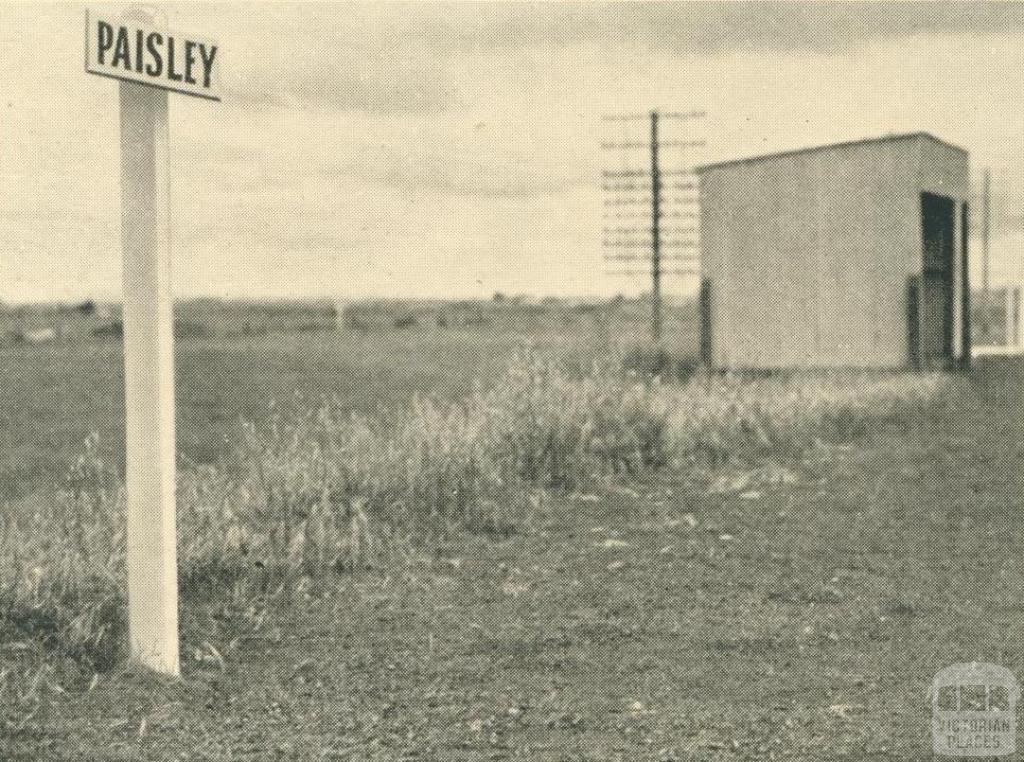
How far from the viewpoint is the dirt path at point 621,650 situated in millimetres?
4082

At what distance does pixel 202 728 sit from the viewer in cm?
418

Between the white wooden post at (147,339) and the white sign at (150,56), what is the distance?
0.11 m

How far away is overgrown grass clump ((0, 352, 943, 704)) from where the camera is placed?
16.3 ft

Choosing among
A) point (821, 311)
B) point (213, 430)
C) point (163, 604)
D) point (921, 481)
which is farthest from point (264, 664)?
point (821, 311)

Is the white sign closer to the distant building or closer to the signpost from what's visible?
the signpost

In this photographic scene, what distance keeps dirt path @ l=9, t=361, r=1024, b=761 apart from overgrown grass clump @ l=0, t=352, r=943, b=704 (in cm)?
29

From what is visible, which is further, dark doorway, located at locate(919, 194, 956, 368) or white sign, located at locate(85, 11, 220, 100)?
dark doorway, located at locate(919, 194, 956, 368)

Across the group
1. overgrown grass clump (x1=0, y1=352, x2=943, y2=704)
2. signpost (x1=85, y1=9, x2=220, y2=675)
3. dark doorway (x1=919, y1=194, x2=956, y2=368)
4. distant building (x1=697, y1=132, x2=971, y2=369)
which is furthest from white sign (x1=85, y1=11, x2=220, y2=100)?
dark doorway (x1=919, y1=194, x2=956, y2=368)

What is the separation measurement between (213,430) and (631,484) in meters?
8.68

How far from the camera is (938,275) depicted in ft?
86.3

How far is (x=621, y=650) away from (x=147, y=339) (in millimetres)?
2306

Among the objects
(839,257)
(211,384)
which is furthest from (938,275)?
(211,384)

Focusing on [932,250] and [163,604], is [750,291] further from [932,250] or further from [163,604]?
[163,604]

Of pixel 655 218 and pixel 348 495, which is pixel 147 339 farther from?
pixel 655 218
